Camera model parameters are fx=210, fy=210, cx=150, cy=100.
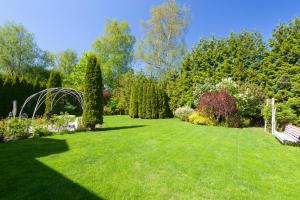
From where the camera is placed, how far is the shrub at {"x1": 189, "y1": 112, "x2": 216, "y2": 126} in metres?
13.8

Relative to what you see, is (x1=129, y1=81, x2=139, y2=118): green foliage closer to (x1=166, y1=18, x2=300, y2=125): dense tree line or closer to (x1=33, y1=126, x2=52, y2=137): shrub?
(x1=166, y1=18, x2=300, y2=125): dense tree line

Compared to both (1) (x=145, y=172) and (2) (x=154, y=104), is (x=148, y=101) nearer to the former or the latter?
(2) (x=154, y=104)

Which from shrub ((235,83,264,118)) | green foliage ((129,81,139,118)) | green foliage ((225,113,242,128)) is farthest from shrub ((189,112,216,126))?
green foliage ((129,81,139,118))

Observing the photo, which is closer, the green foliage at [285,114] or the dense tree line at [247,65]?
the green foliage at [285,114]

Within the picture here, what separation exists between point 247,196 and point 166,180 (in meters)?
1.33

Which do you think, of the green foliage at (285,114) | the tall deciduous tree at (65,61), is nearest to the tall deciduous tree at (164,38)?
the green foliage at (285,114)

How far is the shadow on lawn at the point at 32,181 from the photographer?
3.16m

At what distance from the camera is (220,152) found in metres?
6.00

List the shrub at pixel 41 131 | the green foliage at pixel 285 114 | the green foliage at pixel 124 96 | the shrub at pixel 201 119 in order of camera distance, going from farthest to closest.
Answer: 1. the green foliage at pixel 124 96
2. the shrub at pixel 201 119
3. the green foliage at pixel 285 114
4. the shrub at pixel 41 131

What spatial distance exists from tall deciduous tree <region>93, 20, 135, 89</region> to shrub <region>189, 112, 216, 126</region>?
1731 centimetres

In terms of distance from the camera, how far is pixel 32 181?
11.9 ft

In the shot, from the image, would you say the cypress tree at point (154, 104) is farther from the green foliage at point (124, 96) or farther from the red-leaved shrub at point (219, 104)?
the red-leaved shrub at point (219, 104)

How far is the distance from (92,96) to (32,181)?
648 cm

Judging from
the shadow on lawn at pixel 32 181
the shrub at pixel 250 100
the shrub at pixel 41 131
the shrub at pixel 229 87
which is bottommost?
the shadow on lawn at pixel 32 181
